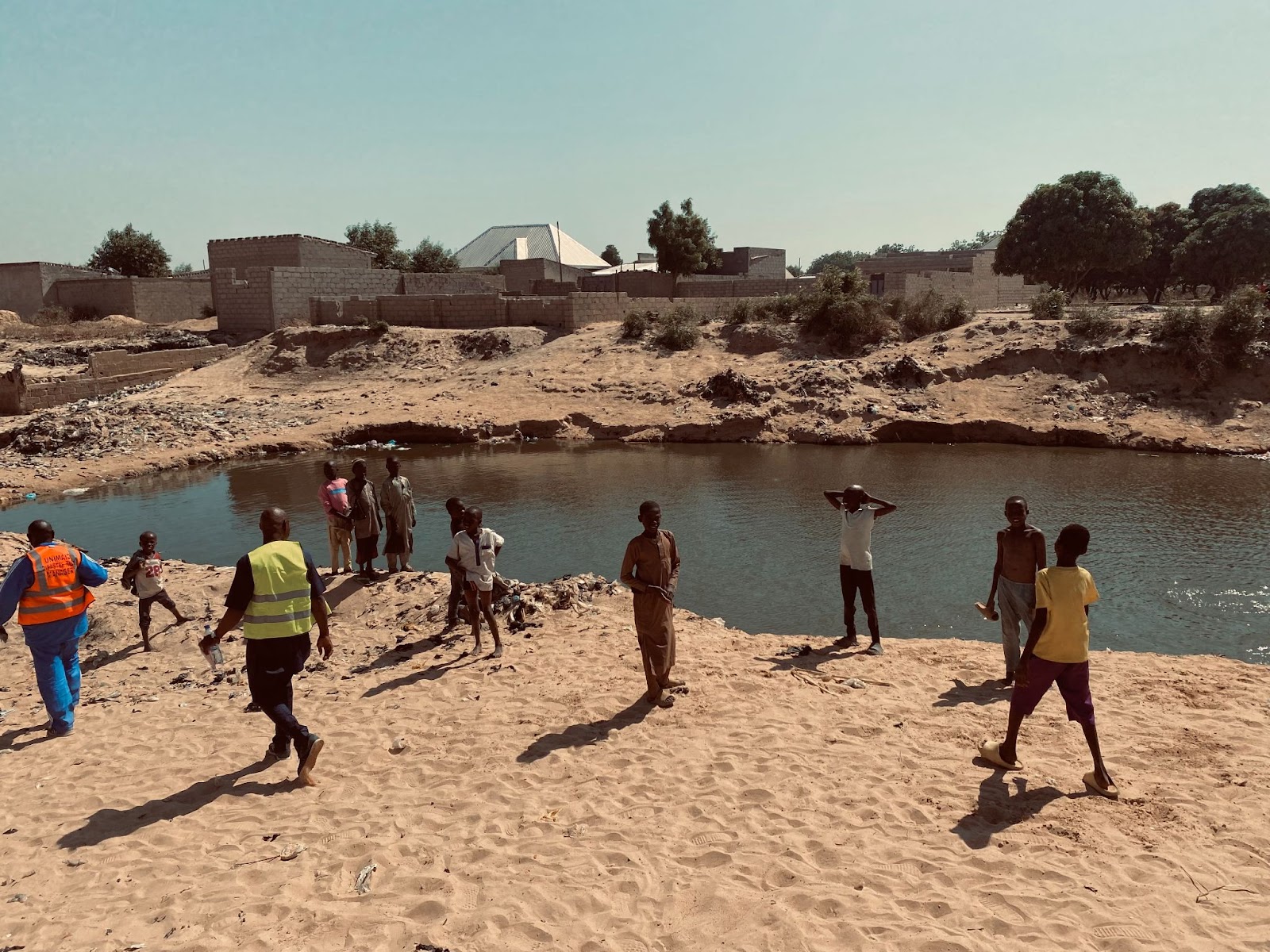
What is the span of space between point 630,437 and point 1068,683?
68.3ft

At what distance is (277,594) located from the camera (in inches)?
211

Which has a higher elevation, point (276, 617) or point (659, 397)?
point (659, 397)

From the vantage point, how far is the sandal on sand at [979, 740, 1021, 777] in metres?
5.55

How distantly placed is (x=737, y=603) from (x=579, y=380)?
60.3ft

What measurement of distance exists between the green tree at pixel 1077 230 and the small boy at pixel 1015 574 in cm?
3781

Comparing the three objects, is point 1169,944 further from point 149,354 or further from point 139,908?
point 149,354

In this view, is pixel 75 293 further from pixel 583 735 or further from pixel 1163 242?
pixel 1163 242

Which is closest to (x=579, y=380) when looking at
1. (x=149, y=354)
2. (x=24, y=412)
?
(x=149, y=354)

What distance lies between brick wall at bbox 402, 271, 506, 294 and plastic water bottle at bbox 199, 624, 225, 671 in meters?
28.5

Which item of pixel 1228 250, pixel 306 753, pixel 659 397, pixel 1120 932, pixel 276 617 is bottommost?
pixel 1120 932

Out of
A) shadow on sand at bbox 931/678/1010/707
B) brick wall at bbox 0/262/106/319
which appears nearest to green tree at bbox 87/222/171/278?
brick wall at bbox 0/262/106/319

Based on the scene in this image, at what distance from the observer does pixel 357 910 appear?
4242 mm

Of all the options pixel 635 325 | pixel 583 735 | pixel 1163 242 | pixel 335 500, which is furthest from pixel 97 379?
pixel 1163 242

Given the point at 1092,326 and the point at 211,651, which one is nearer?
the point at 211,651
